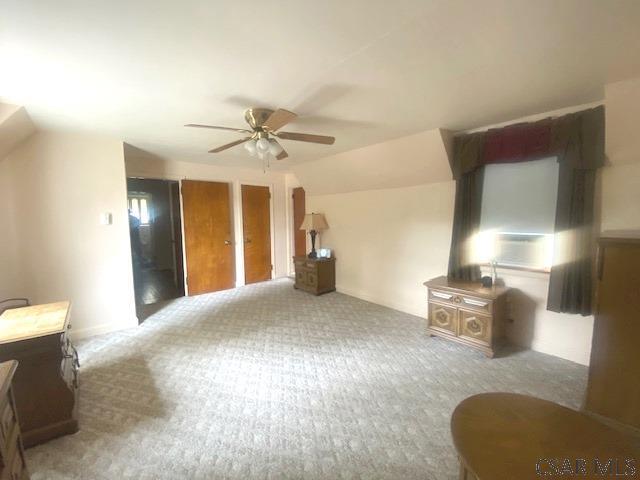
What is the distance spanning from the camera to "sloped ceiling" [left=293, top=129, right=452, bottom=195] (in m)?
3.01

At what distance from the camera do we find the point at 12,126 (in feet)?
7.64

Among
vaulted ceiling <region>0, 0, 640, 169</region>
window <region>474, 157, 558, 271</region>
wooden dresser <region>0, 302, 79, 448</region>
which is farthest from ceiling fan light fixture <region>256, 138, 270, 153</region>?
window <region>474, 157, 558, 271</region>

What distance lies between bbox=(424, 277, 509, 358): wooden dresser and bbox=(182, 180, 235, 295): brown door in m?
3.58

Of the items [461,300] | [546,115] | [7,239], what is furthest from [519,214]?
[7,239]

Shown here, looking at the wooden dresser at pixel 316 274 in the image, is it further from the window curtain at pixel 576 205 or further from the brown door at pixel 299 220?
the window curtain at pixel 576 205

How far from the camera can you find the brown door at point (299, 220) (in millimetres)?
5789

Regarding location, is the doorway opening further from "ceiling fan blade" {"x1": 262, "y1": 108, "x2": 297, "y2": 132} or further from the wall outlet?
"ceiling fan blade" {"x1": 262, "y1": 108, "x2": 297, "y2": 132}

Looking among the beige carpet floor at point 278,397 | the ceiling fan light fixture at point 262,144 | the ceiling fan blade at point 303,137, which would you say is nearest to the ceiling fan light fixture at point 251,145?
the ceiling fan light fixture at point 262,144

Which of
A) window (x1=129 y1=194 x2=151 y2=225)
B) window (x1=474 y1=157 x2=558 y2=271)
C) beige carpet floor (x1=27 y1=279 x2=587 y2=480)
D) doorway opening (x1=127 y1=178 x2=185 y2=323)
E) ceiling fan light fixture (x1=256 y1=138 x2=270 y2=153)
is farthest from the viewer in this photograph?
window (x1=129 y1=194 x2=151 y2=225)

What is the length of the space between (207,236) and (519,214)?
4466 mm

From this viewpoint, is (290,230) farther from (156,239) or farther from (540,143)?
(540,143)

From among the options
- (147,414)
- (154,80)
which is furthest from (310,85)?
(147,414)

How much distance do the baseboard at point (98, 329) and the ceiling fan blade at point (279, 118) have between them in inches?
119

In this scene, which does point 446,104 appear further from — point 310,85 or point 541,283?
point 541,283
